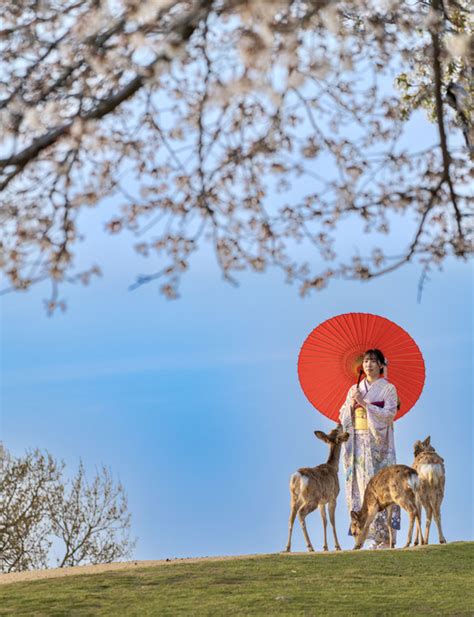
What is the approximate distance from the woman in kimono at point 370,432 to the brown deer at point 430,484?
1.77ft

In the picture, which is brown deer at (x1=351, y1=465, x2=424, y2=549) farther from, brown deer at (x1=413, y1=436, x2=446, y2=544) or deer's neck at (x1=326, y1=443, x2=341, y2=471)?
deer's neck at (x1=326, y1=443, x2=341, y2=471)

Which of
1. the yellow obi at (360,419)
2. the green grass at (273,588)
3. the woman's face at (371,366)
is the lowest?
the green grass at (273,588)

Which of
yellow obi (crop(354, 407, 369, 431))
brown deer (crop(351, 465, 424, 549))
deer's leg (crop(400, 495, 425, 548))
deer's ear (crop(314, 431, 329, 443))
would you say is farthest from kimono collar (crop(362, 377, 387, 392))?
deer's leg (crop(400, 495, 425, 548))

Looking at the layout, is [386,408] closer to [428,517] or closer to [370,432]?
[370,432]

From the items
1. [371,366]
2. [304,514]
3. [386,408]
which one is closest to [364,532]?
[304,514]

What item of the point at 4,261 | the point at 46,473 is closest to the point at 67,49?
the point at 4,261

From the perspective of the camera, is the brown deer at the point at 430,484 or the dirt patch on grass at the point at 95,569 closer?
the dirt patch on grass at the point at 95,569

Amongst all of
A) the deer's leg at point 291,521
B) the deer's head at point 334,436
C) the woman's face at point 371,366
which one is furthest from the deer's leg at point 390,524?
the woman's face at point 371,366

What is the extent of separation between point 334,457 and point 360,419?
2.28ft

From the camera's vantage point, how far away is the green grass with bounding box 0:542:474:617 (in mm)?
6859

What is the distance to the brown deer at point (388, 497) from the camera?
8.98m

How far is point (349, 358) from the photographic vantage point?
33.1 feet

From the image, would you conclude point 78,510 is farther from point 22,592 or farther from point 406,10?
point 406,10

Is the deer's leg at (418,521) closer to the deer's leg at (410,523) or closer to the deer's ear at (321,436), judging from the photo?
the deer's leg at (410,523)
